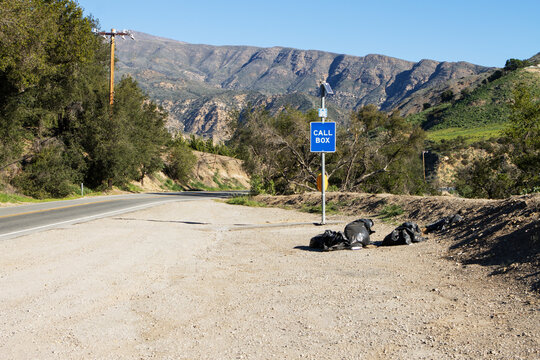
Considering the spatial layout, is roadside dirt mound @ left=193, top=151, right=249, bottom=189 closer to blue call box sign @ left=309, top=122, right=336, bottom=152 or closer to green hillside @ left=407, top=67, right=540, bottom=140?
green hillside @ left=407, top=67, right=540, bottom=140

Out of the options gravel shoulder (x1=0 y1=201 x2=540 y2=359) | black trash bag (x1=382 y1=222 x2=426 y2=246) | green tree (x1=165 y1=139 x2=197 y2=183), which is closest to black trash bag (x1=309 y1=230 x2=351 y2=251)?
gravel shoulder (x1=0 y1=201 x2=540 y2=359)

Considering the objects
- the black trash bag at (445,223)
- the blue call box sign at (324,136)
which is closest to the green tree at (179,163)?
the blue call box sign at (324,136)

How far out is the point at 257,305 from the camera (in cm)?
571

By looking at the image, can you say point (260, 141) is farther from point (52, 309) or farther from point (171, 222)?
point (52, 309)

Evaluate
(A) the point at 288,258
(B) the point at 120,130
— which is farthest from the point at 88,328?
(B) the point at 120,130

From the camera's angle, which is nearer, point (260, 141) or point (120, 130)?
point (260, 141)

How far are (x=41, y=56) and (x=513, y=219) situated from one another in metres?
23.2

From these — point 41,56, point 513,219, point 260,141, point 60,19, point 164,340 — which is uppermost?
point 60,19

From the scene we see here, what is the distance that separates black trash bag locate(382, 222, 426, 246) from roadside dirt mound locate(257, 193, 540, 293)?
0.43 m

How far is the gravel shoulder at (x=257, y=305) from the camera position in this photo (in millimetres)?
4297

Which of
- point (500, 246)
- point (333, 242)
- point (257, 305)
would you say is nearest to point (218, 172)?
point (333, 242)

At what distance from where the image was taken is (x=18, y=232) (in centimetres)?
1227

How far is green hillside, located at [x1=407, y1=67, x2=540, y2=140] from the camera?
3307 inches

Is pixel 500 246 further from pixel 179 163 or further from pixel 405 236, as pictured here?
pixel 179 163
